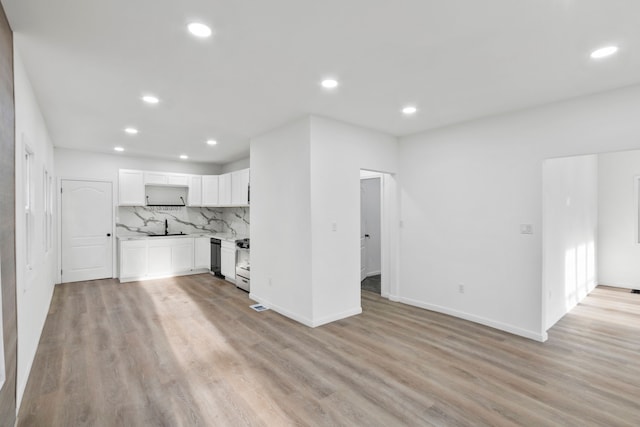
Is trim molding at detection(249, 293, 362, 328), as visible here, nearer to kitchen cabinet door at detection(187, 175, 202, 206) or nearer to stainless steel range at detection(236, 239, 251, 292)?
stainless steel range at detection(236, 239, 251, 292)

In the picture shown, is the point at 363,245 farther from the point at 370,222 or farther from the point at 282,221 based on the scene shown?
the point at 282,221

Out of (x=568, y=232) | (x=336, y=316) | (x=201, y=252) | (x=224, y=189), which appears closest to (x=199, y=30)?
(x=336, y=316)

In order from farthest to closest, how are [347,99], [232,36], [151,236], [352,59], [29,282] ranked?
[151,236], [347,99], [29,282], [352,59], [232,36]

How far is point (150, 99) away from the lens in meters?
3.39

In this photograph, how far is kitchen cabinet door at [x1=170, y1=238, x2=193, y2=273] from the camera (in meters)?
6.83

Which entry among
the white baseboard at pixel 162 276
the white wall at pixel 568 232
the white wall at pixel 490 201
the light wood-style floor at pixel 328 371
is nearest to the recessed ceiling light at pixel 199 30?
the light wood-style floor at pixel 328 371

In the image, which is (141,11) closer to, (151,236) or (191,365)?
(191,365)

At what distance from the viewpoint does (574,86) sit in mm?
2980

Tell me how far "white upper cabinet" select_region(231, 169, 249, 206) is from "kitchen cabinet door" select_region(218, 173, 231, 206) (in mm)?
189

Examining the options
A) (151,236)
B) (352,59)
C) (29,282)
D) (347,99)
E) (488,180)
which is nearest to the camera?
(352,59)

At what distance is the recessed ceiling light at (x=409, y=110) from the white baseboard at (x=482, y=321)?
263cm

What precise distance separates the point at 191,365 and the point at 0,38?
273 centimetres

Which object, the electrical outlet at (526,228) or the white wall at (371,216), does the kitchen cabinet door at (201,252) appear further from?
the electrical outlet at (526,228)

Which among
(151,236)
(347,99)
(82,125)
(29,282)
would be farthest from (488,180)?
(151,236)
